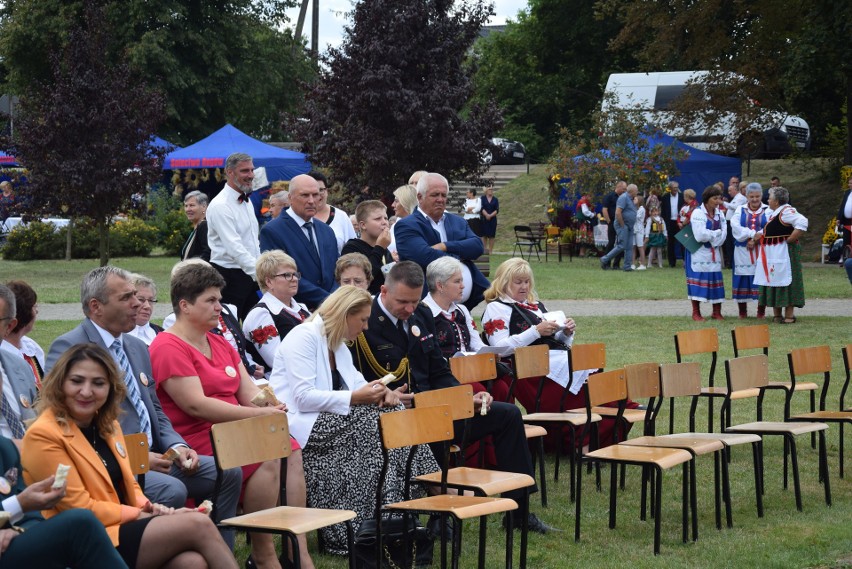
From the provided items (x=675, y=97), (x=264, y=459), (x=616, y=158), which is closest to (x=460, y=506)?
(x=264, y=459)

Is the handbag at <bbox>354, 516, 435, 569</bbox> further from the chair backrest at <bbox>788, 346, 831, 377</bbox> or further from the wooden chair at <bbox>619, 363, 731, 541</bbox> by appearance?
the chair backrest at <bbox>788, 346, 831, 377</bbox>

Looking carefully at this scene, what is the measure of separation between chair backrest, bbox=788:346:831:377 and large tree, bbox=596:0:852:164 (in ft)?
59.8

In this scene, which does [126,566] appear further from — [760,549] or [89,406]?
[760,549]

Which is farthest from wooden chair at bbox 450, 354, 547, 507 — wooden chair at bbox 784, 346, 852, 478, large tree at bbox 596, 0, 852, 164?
large tree at bbox 596, 0, 852, 164

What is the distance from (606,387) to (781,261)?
29.3 ft

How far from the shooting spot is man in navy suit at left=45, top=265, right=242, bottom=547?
502cm

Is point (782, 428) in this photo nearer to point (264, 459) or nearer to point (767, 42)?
point (264, 459)

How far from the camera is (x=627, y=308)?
16438 millimetres

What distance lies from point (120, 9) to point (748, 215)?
1202 inches

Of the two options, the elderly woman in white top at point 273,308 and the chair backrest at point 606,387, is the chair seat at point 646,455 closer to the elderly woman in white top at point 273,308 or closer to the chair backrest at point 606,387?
the chair backrest at point 606,387

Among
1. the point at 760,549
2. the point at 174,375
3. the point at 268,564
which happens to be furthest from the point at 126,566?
the point at 760,549

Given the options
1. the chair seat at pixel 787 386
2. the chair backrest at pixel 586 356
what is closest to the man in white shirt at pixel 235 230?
the chair backrest at pixel 586 356

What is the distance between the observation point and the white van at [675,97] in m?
30.1

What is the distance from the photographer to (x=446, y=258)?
290 inches
